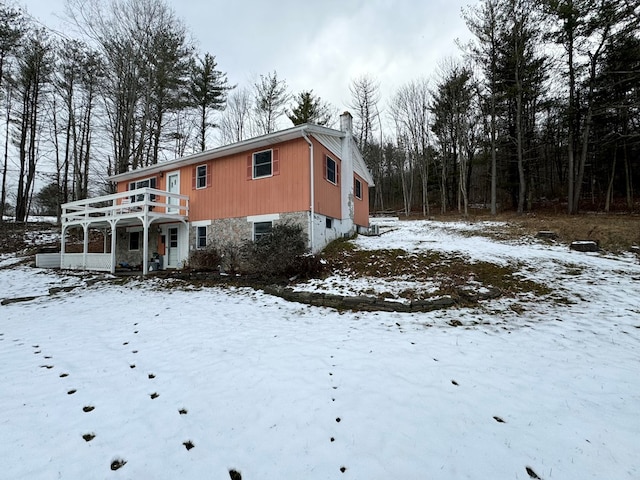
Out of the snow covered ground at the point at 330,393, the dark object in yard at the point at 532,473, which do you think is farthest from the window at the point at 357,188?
the dark object in yard at the point at 532,473

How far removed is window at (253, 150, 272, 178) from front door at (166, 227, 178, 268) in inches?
223

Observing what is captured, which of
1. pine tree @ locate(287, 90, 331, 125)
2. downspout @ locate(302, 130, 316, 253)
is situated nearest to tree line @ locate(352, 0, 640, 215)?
pine tree @ locate(287, 90, 331, 125)

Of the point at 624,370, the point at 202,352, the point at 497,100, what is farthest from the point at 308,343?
the point at 497,100

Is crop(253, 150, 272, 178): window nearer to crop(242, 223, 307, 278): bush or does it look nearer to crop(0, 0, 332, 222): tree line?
crop(242, 223, 307, 278): bush

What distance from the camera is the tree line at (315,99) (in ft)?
54.3

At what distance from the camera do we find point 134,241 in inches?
616

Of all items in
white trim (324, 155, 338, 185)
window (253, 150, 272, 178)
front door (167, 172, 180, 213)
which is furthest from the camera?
front door (167, 172, 180, 213)

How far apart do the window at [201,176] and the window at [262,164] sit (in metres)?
2.97

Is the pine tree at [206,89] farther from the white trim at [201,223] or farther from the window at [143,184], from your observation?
the white trim at [201,223]

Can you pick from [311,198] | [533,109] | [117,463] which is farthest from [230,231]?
[533,109]

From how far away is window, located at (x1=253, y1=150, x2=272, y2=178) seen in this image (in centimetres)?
1166

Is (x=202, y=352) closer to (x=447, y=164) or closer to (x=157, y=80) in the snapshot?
(x=157, y=80)

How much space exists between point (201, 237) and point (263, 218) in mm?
3826

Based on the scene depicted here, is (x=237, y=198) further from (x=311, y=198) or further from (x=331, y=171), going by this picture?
(x=331, y=171)
